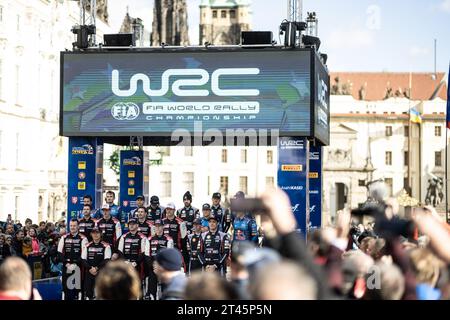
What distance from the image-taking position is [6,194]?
175 feet

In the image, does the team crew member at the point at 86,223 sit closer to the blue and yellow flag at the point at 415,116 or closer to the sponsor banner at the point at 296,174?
the sponsor banner at the point at 296,174

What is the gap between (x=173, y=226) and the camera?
26859mm

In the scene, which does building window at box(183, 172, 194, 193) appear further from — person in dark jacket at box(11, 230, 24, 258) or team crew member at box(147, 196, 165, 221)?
team crew member at box(147, 196, 165, 221)

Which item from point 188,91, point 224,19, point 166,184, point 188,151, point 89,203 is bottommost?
point 89,203

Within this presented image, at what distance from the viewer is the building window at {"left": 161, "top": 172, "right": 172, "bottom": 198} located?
106 meters

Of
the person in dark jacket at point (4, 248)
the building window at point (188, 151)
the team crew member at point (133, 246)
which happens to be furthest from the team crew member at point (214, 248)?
the building window at point (188, 151)

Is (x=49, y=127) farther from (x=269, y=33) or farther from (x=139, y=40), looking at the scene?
(x=269, y=33)

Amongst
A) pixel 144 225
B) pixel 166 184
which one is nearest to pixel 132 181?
pixel 144 225

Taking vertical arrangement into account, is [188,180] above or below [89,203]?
above

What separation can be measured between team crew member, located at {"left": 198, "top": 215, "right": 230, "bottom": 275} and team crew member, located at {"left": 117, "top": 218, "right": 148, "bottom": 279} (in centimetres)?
133

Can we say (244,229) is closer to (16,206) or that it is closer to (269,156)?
(16,206)

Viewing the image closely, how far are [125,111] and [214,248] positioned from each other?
15.1 feet

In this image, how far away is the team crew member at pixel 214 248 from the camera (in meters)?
25.2

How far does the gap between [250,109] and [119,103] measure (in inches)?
122
